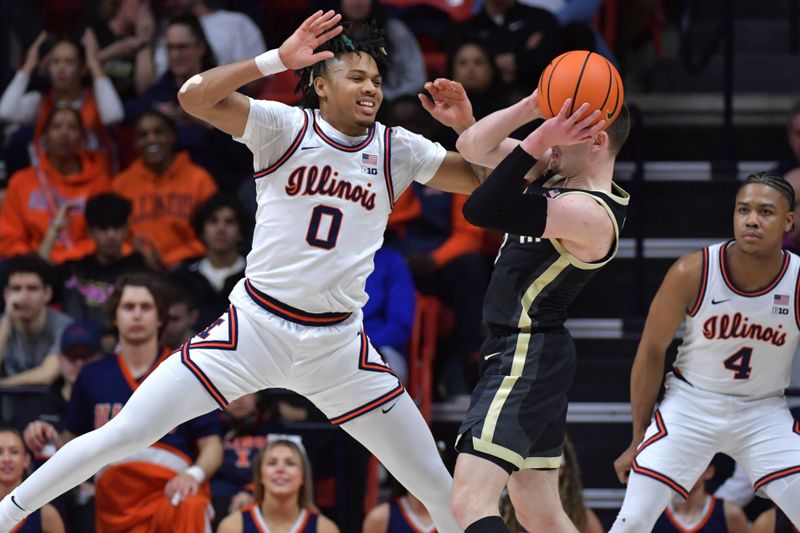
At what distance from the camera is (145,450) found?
23.4 ft

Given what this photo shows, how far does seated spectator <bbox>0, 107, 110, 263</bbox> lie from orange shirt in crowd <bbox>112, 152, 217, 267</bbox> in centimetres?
30

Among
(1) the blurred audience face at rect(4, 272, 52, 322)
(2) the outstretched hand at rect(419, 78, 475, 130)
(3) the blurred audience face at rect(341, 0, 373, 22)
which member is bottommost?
(1) the blurred audience face at rect(4, 272, 52, 322)

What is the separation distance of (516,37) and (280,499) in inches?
152

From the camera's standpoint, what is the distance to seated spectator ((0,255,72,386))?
8.26 meters

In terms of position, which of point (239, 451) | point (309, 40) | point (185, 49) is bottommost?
point (239, 451)

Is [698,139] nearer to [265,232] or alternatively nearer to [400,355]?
[400,355]

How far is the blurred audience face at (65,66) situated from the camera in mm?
9539

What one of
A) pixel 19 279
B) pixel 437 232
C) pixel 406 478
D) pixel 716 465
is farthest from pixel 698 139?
pixel 406 478

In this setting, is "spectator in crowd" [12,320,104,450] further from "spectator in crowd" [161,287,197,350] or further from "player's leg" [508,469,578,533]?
"player's leg" [508,469,578,533]

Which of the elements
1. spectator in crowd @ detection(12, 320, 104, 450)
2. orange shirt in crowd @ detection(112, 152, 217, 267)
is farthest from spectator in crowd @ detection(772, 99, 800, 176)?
spectator in crowd @ detection(12, 320, 104, 450)

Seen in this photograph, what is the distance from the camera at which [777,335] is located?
6.15 m

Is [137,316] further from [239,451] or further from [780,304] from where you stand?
[780,304]

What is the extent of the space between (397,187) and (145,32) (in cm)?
521

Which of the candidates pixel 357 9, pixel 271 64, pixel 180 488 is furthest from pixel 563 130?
pixel 357 9
